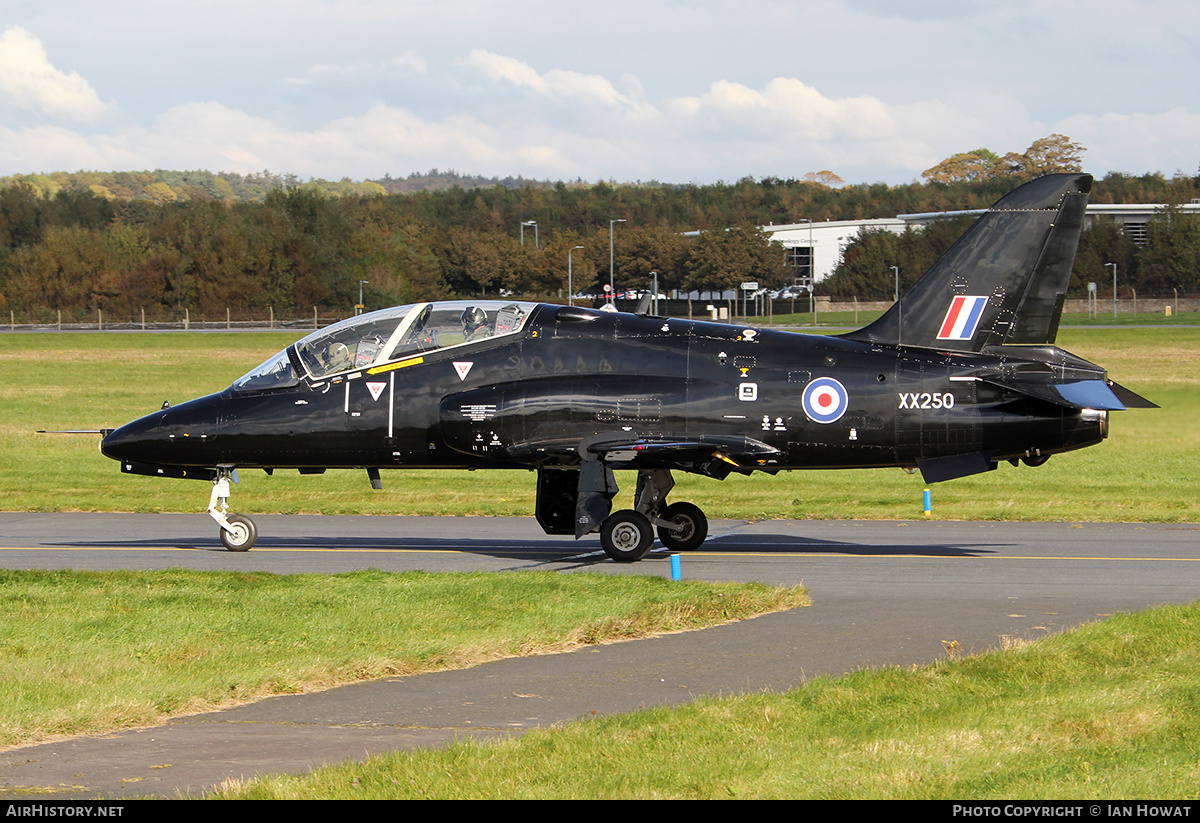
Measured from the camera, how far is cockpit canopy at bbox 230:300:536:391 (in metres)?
17.5

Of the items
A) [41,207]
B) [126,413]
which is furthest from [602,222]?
[126,413]

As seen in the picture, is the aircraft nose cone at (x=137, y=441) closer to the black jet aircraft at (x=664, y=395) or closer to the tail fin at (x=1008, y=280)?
the black jet aircraft at (x=664, y=395)

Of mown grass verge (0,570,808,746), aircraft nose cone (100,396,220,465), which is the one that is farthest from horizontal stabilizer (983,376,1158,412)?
aircraft nose cone (100,396,220,465)

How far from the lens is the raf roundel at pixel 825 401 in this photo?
1677cm

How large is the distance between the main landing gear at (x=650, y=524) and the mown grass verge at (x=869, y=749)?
701 cm

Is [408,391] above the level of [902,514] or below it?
above

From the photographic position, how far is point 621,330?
1756 cm

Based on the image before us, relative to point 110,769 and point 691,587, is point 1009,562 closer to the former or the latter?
point 691,587

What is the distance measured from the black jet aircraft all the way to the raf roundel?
3 centimetres

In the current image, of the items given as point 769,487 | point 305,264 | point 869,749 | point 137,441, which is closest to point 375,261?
point 305,264

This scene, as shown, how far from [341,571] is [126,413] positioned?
3043 cm

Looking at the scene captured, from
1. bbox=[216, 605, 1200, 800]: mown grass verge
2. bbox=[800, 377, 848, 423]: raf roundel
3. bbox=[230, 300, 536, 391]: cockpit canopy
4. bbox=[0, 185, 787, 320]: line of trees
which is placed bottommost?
bbox=[216, 605, 1200, 800]: mown grass verge

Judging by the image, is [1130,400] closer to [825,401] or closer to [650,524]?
[825,401]

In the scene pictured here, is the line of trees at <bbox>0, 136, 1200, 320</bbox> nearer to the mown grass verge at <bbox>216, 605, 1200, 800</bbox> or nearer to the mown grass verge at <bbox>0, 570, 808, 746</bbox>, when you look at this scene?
the mown grass verge at <bbox>0, 570, 808, 746</bbox>
